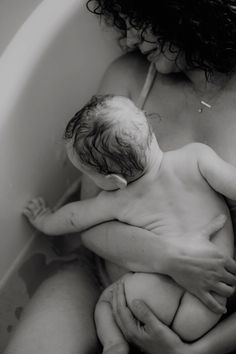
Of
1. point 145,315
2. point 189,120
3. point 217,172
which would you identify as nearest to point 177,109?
point 189,120

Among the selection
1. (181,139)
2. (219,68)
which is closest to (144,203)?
(181,139)

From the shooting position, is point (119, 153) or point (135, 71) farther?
point (135, 71)

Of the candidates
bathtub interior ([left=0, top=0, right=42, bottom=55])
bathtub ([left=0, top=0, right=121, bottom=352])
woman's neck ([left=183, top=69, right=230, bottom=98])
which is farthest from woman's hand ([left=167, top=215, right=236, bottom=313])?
bathtub interior ([left=0, top=0, right=42, bottom=55])

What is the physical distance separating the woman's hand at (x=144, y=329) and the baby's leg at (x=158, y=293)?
13mm

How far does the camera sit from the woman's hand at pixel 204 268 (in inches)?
45.1

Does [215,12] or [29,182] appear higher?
[215,12]

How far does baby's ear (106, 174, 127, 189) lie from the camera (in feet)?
3.72

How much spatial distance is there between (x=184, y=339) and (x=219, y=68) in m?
0.55

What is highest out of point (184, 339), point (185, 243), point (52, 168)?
point (52, 168)

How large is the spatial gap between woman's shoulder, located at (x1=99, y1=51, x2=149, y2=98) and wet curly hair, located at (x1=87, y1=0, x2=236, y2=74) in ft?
0.55

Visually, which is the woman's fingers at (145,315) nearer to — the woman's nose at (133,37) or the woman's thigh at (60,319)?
the woman's thigh at (60,319)

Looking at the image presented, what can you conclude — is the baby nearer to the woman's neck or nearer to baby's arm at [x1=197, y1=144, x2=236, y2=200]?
A: baby's arm at [x1=197, y1=144, x2=236, y2=200]

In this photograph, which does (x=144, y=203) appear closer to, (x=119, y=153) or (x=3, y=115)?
(x=119, y=153)

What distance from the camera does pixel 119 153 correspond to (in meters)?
1.08
